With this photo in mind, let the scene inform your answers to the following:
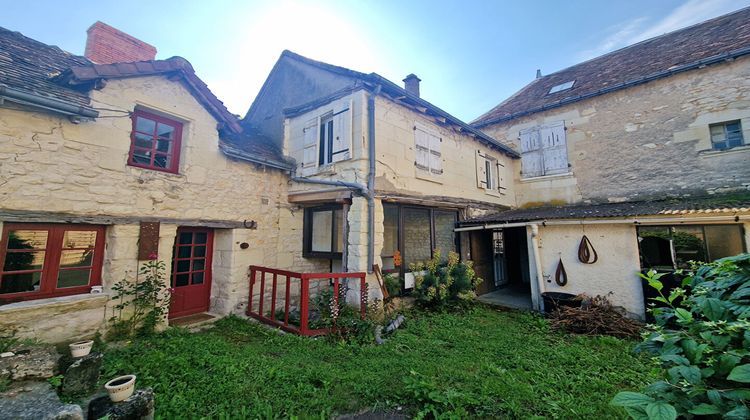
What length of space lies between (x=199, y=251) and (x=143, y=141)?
2.50 meters

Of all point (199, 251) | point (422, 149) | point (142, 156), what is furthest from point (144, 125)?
point (422, 149)

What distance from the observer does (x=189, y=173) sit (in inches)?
237

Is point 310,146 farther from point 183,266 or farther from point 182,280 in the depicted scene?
point 182,280

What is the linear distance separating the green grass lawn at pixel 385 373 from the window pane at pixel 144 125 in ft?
12.6

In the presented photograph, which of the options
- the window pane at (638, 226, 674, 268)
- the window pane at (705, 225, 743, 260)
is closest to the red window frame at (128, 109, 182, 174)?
the window pane at (638, 226, 674, 268)

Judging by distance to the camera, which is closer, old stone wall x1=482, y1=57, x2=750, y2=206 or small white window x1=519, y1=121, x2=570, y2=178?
old stone wall x1=482, y1=57, x2=750, y2=206

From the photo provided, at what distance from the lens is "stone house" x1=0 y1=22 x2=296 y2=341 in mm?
4277

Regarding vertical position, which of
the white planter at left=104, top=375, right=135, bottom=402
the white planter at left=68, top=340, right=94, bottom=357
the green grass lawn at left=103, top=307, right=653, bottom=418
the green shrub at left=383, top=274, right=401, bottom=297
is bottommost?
the green grass lawn at left=103, top=307, right=653, bottom=418

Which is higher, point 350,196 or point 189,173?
point 189,173

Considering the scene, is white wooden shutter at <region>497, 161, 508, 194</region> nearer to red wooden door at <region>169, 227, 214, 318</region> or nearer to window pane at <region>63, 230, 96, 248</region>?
red wooden door at <region>169, 227, 214, 318</region>

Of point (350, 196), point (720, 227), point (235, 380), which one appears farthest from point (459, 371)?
point (720, 227)

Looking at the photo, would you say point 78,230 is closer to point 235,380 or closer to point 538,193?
point 235,380

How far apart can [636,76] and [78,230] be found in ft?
48.8

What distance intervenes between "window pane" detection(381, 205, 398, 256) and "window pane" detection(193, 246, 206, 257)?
13.4 feet
